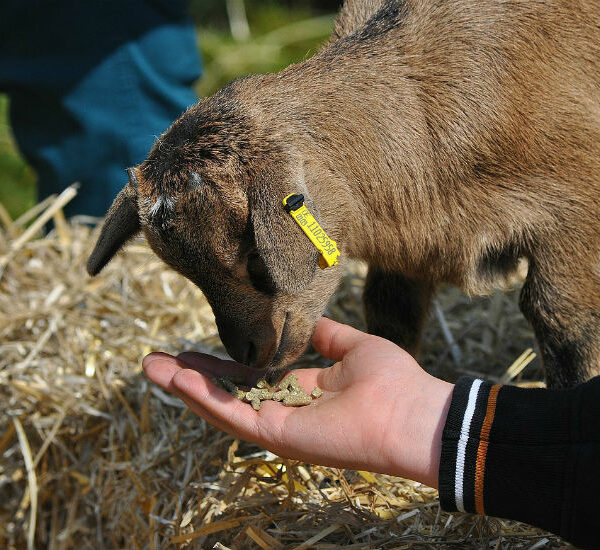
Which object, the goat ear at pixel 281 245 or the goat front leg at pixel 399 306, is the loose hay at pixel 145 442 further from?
the goat ear at pixel 281 245

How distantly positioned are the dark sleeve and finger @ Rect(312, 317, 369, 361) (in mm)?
639

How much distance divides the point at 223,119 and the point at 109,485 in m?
1.66

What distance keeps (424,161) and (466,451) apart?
117 cm

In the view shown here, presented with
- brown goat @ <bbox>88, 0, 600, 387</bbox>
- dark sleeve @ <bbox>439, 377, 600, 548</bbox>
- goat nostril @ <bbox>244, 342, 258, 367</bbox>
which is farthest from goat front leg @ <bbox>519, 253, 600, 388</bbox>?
goat nostril @ <bbox>244, 342, 258, 367</bbox>

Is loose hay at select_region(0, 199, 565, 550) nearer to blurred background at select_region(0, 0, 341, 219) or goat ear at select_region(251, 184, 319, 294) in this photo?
goat ear at select_region(251, 184, 319, 294)

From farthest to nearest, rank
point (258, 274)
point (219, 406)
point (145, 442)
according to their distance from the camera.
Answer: point (145, 442)
point (258, 274)
point (219, 406)

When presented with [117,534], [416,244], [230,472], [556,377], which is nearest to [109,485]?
[117,534]

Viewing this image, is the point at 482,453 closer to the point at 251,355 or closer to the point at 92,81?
the point at 251,355

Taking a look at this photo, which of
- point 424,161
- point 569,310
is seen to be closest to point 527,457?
point 569,310

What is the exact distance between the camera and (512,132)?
2996 mm

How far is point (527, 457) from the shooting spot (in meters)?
2.26

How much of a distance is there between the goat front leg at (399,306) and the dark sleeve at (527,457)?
1.22 metres

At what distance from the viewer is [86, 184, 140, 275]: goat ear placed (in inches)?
121

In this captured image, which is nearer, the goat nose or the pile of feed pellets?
the pile of feed pellets
